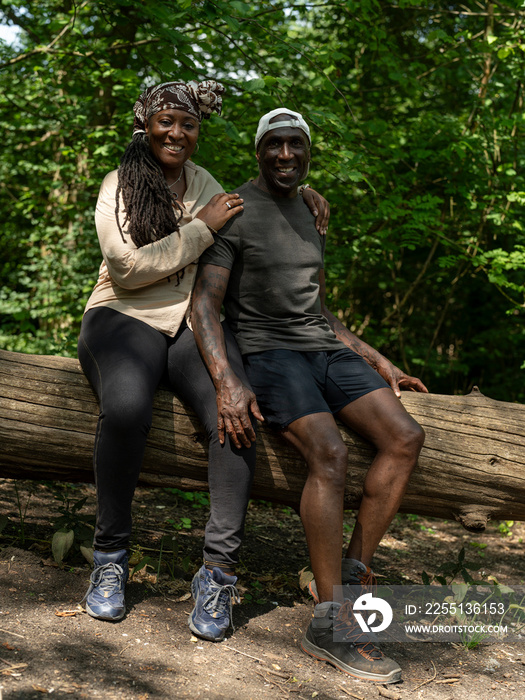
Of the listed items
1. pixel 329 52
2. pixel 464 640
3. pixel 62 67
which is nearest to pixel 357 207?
pixel 329 52

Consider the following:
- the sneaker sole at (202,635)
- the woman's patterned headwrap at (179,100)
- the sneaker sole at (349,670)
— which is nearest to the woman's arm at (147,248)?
the woman's patterned headwrap at (179,100)

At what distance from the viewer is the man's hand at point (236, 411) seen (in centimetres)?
268

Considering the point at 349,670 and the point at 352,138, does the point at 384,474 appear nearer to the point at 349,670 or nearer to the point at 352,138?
the point at 349,670

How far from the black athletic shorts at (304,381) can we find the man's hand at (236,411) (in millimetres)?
133

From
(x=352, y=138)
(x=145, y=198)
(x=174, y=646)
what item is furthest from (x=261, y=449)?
(x=352, y=138)

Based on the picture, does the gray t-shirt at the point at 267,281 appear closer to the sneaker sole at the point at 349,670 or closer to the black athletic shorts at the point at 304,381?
the black athletic shorts at the point at 304,381

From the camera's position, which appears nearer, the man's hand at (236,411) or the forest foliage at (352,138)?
the man's hand at (236,411)

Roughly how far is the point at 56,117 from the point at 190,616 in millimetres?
4920

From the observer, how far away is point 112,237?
2.88 m

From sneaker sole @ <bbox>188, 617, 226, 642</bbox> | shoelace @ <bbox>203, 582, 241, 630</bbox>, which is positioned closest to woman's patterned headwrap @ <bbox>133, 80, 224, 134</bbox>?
shoelace @ <bbox>203, 582, 241, 630</bbox>

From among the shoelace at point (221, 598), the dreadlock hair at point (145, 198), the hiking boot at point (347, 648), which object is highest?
the dreadlock hair at point (145, 198)

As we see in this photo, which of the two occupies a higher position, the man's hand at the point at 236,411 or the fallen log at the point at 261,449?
the man's hand at the point at 236,411

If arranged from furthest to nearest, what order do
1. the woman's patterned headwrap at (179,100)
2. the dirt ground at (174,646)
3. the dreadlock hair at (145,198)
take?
the woman's patterned headwrap at (179,100)
the dreadlock hair at (145,198)
the dirt ground at (174,646)

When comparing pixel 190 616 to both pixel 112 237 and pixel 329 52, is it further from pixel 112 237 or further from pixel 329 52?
pixel 329 52
